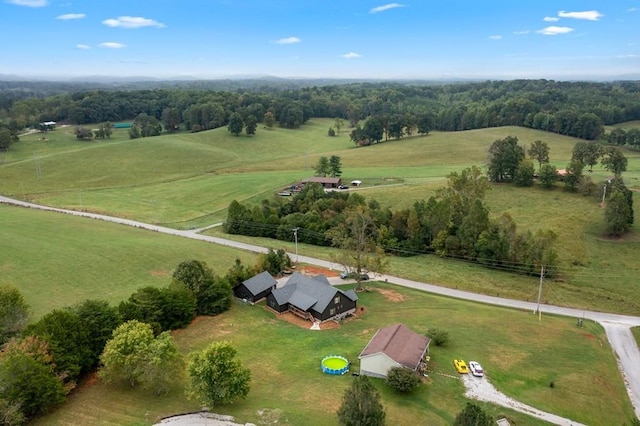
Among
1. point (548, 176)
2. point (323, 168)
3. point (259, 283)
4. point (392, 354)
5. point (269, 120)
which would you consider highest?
point (269, 120)

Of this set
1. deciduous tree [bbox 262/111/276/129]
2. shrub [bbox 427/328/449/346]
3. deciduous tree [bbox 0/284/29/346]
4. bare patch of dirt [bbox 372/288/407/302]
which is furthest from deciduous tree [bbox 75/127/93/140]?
shrub [bbox 427/328/449/346]

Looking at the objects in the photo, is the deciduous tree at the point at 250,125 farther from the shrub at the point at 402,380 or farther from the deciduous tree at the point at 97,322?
the shrub at the point at 402,380

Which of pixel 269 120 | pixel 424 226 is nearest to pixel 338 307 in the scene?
pixel 424 226

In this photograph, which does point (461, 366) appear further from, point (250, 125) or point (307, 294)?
point (250, 125)

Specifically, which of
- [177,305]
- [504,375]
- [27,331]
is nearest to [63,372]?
[27,331]

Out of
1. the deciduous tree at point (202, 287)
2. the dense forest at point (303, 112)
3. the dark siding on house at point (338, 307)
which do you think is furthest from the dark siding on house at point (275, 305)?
the dense forest at point (303, 112)

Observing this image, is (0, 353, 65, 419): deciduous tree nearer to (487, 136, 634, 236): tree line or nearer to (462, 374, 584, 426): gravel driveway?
(462, 374, 584, 426): gravel driveway

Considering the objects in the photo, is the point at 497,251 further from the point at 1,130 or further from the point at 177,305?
the point at 1,130
